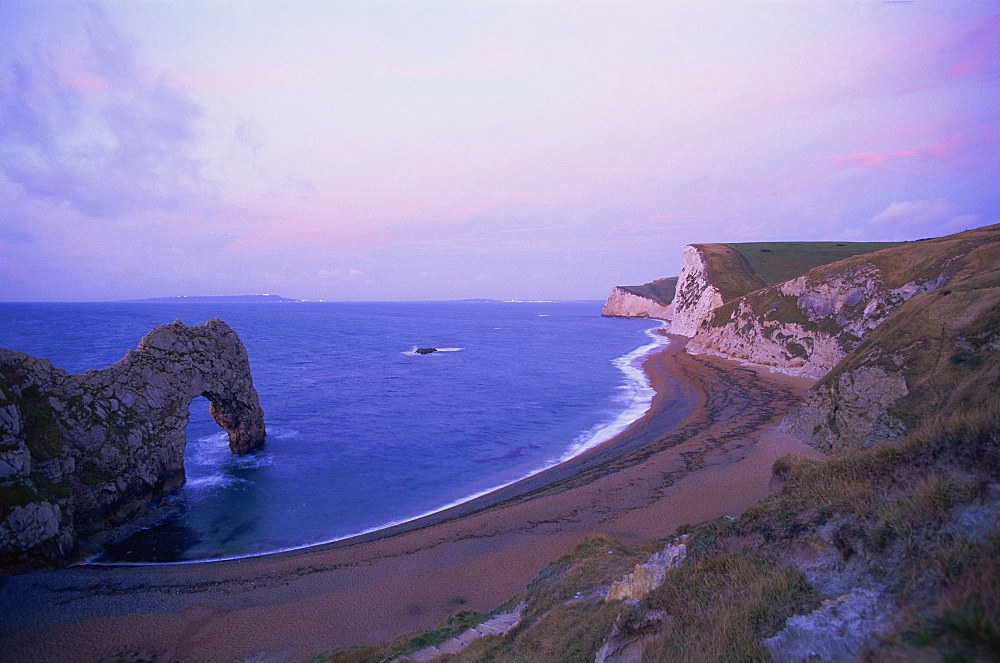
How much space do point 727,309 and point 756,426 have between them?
128 ft

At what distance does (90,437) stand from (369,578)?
1257 centimetres

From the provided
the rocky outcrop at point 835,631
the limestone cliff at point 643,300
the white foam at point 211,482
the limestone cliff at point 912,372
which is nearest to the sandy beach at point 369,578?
the limestone cliff at point 912,372

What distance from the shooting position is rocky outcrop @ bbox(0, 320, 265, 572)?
45.7 feet

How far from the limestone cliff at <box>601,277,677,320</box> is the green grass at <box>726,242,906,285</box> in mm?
30119

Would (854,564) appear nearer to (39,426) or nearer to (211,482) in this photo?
(39,426)

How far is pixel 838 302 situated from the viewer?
139 ft


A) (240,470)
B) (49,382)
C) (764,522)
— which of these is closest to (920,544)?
(764,522)

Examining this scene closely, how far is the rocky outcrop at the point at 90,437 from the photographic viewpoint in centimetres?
1392

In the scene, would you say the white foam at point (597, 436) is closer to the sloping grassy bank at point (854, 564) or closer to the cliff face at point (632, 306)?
the sloping grassy bank at point (854, 564)

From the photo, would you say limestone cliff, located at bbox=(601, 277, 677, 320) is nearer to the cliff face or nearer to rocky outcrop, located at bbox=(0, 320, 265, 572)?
the cliff face

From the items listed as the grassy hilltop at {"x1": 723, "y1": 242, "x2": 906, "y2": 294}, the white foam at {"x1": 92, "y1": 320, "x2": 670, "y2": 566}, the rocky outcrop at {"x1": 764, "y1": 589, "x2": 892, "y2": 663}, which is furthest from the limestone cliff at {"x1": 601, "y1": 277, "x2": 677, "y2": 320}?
the rocky outcrop at {"x1": 764, "y1": 589, "x2": 892, "y2": 663}

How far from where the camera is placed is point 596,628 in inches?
262

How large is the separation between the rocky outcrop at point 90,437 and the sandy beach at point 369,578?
5.93 feet

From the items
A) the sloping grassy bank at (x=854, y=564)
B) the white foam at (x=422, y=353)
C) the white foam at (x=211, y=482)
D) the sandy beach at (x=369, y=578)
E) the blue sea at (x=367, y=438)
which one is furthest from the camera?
the white foam at (x=422, y=353)
